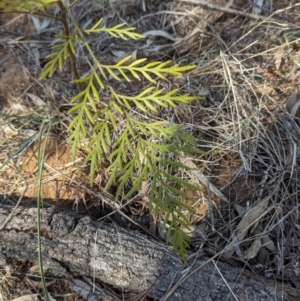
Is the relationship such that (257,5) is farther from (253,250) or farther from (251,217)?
(253,250)

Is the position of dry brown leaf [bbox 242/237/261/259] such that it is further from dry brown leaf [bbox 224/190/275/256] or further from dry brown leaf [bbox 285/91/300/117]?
dry brown leaf [bbox 285/91/300/117]

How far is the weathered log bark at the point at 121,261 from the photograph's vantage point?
183cm

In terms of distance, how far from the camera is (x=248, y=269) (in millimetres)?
1991

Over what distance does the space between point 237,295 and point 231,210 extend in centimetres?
44

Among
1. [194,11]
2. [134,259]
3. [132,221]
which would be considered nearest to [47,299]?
[134,259]

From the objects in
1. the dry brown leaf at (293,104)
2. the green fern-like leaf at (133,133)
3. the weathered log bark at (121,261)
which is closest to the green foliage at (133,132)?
the green fern-like leaf at (133,133)

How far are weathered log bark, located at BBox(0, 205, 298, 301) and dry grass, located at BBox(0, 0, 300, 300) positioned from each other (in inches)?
5.0

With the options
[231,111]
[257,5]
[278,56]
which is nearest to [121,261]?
[231,111]

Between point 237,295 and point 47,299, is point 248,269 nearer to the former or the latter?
point 237,295

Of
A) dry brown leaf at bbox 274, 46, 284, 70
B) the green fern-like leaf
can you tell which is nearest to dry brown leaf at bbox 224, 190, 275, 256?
the green fern-like leaf

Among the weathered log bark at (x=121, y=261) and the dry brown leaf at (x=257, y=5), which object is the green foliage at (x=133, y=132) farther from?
the dry brown leaf at (x=257, y=5)

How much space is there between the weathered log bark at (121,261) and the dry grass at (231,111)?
0.41 ft

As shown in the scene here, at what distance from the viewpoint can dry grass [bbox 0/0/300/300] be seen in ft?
6.75

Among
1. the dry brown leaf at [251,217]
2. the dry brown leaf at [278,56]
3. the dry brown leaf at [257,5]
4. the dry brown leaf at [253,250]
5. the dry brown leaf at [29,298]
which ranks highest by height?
the dry brown leaf at [257,5]
